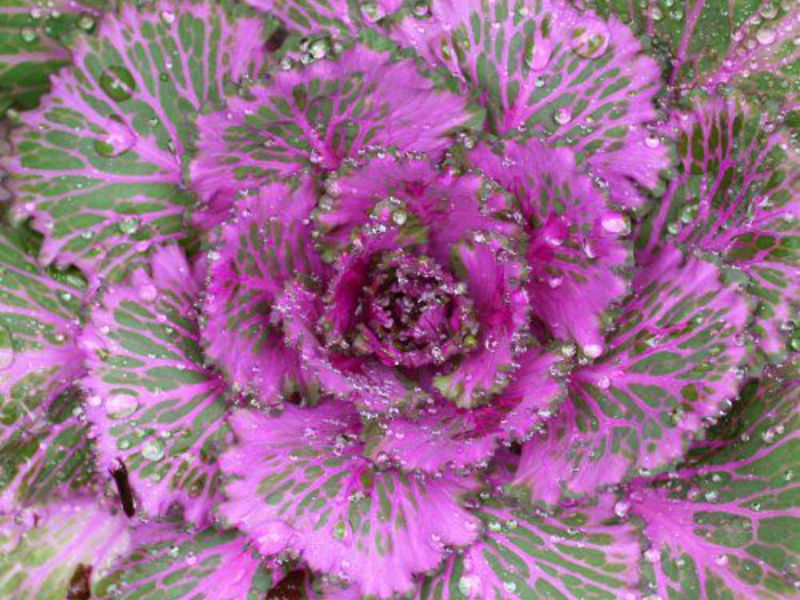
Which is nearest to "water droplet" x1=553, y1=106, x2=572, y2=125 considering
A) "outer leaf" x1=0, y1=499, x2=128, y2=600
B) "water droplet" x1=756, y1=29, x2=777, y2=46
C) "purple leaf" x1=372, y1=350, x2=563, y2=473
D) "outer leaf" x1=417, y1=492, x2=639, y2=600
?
"purple leaf" x1=372, y1=350, x2=563, y2=473

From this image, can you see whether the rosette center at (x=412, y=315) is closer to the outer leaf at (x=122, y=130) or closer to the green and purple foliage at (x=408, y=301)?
the green and purple foliage at (x=408, y=301)

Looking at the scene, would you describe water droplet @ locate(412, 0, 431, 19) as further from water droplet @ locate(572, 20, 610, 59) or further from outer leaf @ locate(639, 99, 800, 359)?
outer leaf @ locate(639, 99, 800, 359)

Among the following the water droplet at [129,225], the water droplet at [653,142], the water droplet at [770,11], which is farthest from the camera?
the water droplet at [770,11]

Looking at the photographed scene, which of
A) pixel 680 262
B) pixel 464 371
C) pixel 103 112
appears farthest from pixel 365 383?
pixel 103 112

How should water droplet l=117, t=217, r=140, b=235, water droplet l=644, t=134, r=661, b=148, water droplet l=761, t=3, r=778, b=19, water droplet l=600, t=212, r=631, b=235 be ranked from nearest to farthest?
water droplet l=600, t=212, r=631, b=235 → water droplet l=644, t=134, r=661, b=148 → water droplet l=117, t=217, r=140, b=235 → water droplet l=761, t=3, r=778, b=19

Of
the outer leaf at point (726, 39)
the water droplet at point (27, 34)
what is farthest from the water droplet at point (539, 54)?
the water droplet at point (27, 34)

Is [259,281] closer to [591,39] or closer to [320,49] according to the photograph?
[320,49]
